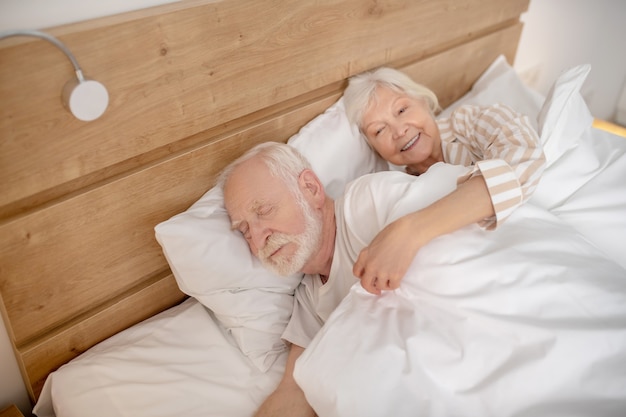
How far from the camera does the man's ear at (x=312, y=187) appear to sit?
1.30m

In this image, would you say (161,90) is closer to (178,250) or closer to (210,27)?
(210,27)

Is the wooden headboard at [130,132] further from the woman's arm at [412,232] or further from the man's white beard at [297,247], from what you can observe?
the woman's arm at [412,232]

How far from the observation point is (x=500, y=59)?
198cm

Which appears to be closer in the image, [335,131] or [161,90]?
[161,90]

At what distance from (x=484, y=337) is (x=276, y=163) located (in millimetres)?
622

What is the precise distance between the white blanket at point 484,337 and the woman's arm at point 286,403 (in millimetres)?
103

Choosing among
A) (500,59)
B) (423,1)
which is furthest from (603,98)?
(423,1)

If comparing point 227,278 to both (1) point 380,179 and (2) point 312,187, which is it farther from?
(1) point 380,179

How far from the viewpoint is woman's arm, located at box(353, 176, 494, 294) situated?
103 cm

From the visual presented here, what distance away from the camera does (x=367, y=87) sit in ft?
4.78

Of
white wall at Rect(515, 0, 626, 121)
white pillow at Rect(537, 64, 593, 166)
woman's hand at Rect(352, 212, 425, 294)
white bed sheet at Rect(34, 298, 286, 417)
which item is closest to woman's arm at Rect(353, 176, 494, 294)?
woman's hand at Rect(352, 212, 425, 294)

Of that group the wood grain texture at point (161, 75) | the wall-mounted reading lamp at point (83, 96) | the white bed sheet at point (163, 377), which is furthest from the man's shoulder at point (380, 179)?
the wall-mounted reading lamp at point (83, 96)

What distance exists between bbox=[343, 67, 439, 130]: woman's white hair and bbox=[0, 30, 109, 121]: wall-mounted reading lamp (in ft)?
2.39

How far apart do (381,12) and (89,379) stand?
123 cm
